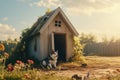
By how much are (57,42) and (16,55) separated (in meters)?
4.42

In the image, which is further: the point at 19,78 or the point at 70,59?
the point at 70,59

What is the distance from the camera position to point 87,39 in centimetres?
Result: 8344

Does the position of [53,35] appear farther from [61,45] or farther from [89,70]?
[89,70]

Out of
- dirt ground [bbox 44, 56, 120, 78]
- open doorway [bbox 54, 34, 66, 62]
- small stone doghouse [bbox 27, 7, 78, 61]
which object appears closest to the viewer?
dirt ground [bbox 44, 56, 120, 78]

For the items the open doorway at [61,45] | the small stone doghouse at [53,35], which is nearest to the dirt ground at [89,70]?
the small stone doghouse at [53,35]

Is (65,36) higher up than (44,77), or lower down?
higher up

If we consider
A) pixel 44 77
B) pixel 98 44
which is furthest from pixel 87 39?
pixel 44 77

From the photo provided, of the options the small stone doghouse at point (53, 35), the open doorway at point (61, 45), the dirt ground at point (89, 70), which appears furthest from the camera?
the open doorway at point (61, 45)

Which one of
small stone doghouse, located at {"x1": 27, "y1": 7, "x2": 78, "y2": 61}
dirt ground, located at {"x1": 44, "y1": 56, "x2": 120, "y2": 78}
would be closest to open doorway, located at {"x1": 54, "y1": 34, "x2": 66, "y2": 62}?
small stone doghouse, located at {"x1": 27, "y1": 7, "x2": 78, "y2": 61}

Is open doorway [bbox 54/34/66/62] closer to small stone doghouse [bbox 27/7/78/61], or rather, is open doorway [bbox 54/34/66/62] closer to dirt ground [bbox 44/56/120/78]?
small stone doghouse [bbox 27/7/78/61]

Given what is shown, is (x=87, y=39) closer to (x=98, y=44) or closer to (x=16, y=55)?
(x=98, y=44)

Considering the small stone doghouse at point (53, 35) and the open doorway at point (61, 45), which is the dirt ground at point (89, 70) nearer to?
the small stone doghouse at point (53, 35)

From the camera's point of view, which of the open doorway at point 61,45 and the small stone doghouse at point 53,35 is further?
the open doorway at point 61,45

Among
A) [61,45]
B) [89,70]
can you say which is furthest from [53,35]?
[89,70]
